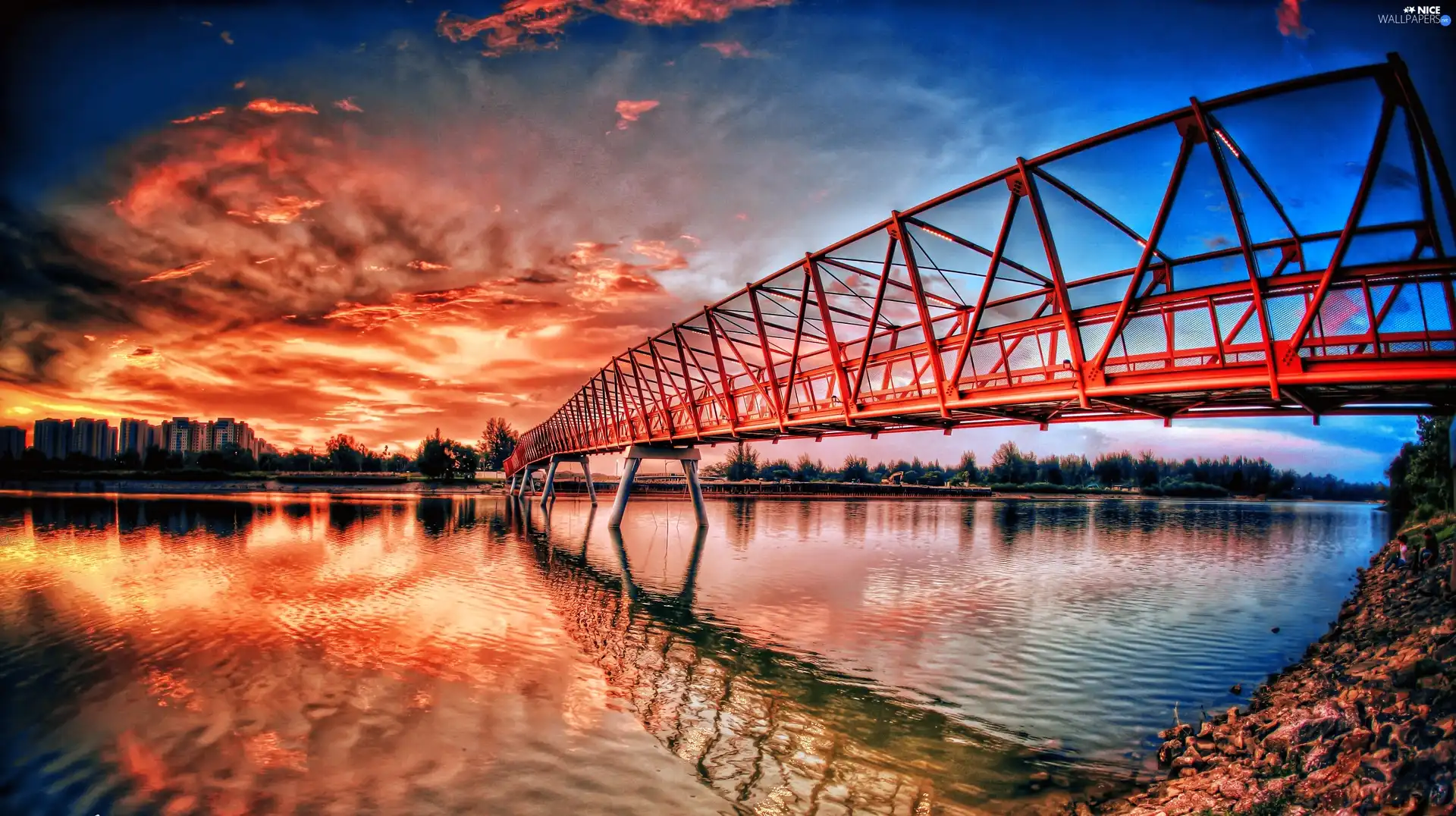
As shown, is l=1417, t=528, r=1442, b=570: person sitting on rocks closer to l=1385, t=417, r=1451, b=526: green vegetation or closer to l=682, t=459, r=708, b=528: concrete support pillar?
l=1385, t=417, r=1451, b=526: green vegetation

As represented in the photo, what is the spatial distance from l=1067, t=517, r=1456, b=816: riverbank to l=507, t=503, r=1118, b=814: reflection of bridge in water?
2286mm

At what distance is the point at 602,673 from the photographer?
61.5 feet

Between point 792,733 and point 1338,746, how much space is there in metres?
9.40

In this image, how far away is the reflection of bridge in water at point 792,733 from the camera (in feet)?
39.0

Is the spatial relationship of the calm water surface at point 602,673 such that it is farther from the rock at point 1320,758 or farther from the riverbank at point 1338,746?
the rock at point 1320,758

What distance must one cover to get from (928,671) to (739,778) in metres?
8.97

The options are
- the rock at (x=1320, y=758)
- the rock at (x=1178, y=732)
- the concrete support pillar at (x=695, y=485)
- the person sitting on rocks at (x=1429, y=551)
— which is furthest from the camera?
the concrete support pillar at (x=695, y=485)

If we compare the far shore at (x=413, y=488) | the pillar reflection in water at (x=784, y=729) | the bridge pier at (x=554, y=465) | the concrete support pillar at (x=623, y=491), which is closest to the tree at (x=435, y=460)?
the far shore at (x=413, y=488)

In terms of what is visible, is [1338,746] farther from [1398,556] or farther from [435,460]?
[435,460]

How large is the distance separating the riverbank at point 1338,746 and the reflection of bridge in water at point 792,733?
2.29m

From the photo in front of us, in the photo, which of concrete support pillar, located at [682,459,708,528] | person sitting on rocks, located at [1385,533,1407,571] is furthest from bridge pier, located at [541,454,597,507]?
person sitting on rocks, located at [1385,533,1407,571]

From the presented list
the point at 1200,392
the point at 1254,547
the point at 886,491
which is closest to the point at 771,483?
the point at 886,491

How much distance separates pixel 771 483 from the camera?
16688cm

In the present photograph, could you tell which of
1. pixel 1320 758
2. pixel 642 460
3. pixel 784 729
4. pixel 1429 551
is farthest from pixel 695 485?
pixel 1320 758
